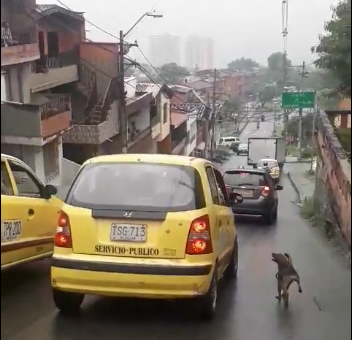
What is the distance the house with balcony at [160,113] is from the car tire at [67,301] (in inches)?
872

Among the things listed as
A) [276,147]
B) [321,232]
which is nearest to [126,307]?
[321,232]

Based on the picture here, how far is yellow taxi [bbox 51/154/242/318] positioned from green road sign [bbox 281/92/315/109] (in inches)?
122

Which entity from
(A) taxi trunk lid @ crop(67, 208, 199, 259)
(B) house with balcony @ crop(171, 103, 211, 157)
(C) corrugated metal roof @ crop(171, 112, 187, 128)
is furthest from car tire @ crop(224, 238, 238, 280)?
(C) corrugated metal roof @ crop(171, 112, 187, 128)

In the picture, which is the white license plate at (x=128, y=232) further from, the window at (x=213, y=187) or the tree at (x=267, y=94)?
the tree at (x=267, y=94)

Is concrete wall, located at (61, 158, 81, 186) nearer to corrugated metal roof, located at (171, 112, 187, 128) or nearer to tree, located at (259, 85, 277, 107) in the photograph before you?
tree, located at (259, 85, 277, 107)

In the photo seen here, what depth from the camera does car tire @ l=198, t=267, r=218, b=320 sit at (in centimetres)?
532

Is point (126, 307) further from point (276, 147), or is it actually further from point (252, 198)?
point (276, 147)

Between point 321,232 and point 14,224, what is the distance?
2104mm

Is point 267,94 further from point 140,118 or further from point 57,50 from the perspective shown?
point 140,118

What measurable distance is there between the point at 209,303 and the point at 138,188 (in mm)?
1005

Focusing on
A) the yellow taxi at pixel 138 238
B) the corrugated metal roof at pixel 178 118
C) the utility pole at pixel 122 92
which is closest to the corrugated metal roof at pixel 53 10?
the utility pole at pixel 122 92

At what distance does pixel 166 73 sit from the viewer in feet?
76.6

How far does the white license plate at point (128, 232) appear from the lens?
4984 millimetres

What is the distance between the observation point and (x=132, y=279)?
16.2 feet
